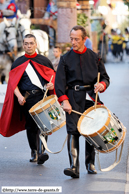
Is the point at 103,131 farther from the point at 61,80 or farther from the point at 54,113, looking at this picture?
the point at 54,113

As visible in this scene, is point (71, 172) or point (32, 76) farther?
point (32, 76)

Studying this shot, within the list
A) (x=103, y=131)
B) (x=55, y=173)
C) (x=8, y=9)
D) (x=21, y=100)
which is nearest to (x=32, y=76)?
(x=21, y=100)

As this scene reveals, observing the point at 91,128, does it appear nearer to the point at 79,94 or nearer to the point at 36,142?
the point at 79,94

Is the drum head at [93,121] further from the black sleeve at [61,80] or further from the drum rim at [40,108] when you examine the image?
the drum rim at [40,108]

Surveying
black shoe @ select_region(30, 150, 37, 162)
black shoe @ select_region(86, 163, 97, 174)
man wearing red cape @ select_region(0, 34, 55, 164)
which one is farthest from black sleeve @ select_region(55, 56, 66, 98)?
black shoe @ select_region(30, 150, 37, 162)

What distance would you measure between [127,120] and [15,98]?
3.85 meters

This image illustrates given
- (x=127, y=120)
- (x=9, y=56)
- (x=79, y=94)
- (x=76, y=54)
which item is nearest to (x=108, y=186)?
(x=79, y=94)

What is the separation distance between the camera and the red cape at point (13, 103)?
7156 millimetres

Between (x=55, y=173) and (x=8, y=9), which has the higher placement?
(x=8, y=9)

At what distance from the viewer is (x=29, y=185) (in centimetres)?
607

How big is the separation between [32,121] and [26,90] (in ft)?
1.45

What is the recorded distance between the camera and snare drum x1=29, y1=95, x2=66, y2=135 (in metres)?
6.64

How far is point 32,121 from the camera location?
722 cm

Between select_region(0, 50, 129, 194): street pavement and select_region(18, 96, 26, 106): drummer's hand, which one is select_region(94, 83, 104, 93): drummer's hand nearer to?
select_region(0, 50, 129, 194): street pavement
